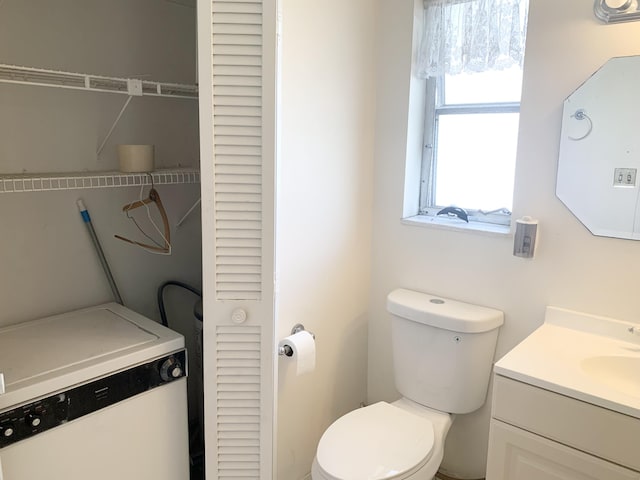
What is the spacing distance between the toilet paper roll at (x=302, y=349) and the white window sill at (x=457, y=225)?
68cm

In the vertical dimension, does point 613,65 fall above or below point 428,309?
above

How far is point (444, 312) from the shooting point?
1868mm

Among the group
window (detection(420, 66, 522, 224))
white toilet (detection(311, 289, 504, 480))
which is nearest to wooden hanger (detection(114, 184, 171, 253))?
white toilet (detection(311, 289, 504, 480))

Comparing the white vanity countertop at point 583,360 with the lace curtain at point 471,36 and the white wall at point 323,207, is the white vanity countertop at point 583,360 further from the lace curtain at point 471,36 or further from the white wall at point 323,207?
the lace curtain at point 471,36

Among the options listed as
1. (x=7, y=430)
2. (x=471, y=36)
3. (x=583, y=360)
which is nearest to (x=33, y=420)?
(x=7, y=430)

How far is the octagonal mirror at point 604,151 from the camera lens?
1556 mm

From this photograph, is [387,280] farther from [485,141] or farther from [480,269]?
[485,141]

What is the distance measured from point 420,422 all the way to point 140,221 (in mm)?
1266

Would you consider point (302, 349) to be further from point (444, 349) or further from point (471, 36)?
point (471, 36)

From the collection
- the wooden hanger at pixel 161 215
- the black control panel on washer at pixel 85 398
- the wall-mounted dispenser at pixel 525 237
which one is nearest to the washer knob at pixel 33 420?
the black control panel on washer at pixel 85 398

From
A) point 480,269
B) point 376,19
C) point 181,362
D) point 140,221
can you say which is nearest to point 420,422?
point 480,269

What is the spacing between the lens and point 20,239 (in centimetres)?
151

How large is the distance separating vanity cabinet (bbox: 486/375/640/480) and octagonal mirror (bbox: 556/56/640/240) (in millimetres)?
633

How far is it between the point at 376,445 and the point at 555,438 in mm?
558
